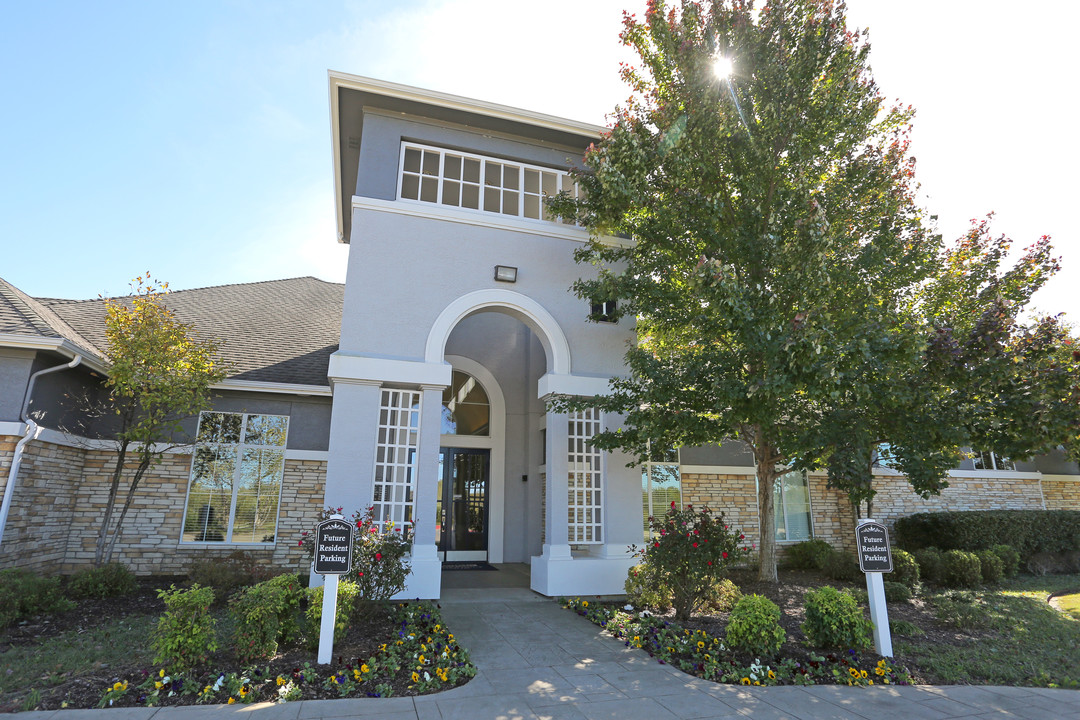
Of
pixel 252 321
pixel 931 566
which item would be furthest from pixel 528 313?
pixel 931 566

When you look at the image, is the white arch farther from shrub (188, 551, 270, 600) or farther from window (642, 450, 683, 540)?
shrub (188, 551, 270, 600)

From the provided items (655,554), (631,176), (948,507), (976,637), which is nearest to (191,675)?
(655,554)

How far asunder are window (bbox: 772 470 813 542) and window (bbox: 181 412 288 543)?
10.9 metres

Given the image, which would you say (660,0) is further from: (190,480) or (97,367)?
(190,480)

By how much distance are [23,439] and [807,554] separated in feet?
46.7

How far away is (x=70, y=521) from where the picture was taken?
31.3 ft

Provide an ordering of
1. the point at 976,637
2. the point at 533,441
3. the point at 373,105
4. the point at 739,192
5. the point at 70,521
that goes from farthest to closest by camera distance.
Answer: the point at 533,441 < the point at 373,105 < the point at 70,521 < the point at 739,192 < the point at 976,637

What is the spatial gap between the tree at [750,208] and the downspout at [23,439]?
792cm

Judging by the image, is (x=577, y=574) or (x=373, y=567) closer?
(x=373, y=567)

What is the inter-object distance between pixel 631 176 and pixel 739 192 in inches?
66.5

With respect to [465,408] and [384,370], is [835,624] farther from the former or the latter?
[465,408]

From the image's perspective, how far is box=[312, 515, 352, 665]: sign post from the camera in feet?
17.6

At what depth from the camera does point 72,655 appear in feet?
18.1

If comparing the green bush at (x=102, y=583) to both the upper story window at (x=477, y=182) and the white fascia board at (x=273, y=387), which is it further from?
the upper story window at (x=477, y=182)
